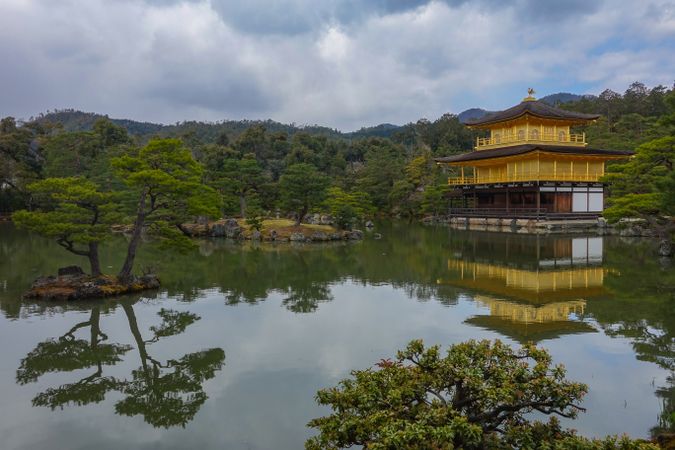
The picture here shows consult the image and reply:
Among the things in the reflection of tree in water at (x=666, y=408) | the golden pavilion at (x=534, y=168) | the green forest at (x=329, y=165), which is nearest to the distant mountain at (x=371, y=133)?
the green forest at (x=329, y=165)

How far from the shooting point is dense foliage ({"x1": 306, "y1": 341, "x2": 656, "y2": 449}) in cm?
372

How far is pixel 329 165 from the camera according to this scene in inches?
2191

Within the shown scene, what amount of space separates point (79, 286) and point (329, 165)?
1737 inches

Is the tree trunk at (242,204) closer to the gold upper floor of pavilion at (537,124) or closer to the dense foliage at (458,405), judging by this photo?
the gold upper floor of pavilion at (537,124)

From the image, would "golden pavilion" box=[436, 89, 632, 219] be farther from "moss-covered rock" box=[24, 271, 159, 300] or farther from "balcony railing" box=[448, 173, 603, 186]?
"moss-covered rock" box=[24, 271, 159, 300]

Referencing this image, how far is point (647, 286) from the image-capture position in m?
13.2

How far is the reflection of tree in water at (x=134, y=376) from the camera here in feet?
21.2

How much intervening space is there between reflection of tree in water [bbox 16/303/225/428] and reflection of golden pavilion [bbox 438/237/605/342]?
539 cm

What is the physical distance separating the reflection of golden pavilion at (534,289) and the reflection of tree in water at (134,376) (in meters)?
5.39

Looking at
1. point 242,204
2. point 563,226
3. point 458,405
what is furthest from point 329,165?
point 458,405

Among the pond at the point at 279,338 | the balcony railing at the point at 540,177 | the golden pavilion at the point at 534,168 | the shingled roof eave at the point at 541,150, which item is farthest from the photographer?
the golden pavilion at the point at 534,168

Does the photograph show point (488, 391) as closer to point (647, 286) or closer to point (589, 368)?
point (589, 368)

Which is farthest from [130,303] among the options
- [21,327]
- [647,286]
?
[647,286]

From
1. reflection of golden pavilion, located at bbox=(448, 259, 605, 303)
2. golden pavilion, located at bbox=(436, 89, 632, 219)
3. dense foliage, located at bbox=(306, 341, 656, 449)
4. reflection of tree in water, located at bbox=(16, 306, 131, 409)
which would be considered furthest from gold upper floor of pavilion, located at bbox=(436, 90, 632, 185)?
dense foliage, located at bbox=(306, 341, 656, 449)
